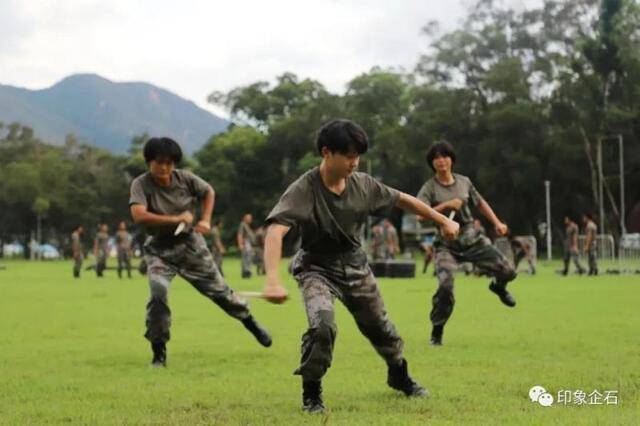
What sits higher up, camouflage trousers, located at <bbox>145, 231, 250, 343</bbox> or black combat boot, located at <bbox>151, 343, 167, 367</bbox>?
camouflage trousers, located at <bbox>145, 231, 250, 343</bbox>

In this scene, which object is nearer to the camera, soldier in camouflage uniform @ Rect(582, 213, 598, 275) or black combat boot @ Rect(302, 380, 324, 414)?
black combat boot @ Rect(302, 380, 324, 414)

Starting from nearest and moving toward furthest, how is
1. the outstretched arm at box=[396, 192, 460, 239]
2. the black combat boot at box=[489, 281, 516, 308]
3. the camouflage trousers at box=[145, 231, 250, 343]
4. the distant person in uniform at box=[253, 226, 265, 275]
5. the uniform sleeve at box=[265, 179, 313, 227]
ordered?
the uniform sleeve at box=[265, 179, 313, 227], the outstretched arm at box=[396, 192, 460, 239], the camouflage trousers at box=[145, 231, 250, 343], the black combat boot at box=[489, 281, 516, 308], the distant person in uniform at box=[253, 226, 265, 275]

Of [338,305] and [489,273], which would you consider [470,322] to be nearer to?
[489,273]

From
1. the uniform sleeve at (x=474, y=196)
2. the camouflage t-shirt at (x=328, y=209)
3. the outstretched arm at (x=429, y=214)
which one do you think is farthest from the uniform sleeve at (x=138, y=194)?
the uniform sleeve at (x=474, y=196)

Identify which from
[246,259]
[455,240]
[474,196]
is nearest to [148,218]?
[455,240]

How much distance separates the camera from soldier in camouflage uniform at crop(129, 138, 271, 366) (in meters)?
8.83

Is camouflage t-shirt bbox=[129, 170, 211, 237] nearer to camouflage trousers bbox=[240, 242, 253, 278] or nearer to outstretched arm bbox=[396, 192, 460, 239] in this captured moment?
outstretched arm bbox=[396, 192, 460, 239]

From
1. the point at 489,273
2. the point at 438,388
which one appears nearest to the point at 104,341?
the point at 489,273

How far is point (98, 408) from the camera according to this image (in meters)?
6.53

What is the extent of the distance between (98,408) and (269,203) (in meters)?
70.2

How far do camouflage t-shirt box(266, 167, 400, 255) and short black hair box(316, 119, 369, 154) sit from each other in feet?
1.16

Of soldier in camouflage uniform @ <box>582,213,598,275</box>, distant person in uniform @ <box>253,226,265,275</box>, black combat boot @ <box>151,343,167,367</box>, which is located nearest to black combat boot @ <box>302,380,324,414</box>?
black combat boot @ <box>151,343,167,367</box>

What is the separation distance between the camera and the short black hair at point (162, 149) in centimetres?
879

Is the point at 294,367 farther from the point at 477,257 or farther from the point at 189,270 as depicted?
the point at 477,257
